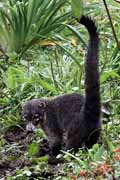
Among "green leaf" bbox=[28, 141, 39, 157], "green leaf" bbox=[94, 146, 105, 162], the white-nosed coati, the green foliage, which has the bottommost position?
"green leaf" bbox=[28, 141, 39, 157]

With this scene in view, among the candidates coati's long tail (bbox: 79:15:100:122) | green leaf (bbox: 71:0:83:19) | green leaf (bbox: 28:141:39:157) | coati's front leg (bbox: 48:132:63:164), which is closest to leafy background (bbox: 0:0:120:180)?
green leaf (bbox: 28:141:39:157)

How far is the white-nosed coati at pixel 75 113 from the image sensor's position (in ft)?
14.4

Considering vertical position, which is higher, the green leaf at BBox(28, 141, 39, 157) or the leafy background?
the leafy background

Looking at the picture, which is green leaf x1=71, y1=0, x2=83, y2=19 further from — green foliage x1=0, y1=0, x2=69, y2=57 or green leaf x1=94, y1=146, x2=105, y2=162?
green foliage x1=0, y1=0, x2=69, y2=57

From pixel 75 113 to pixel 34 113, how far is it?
0.37 meters

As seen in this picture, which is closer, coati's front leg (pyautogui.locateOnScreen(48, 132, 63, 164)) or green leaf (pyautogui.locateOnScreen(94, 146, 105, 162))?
green leaf (pyautogui.locateOnScreen(94, 146, 105, 162))

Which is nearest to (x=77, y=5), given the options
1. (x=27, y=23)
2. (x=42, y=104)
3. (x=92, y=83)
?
(x=92, y=83)

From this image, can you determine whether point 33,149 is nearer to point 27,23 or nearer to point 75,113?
point 75,113

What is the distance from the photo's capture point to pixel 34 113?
4730 mm

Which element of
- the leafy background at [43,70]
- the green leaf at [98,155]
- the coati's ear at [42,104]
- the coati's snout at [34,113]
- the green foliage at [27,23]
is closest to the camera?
the green leaf at [98,155]

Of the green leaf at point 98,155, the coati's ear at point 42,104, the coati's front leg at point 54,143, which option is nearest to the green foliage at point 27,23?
the coati's ear at point 42,104

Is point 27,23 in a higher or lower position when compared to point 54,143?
higher

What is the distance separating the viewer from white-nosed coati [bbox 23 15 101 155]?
4.39 meters

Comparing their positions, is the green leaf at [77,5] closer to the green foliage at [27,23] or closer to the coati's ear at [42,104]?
the coati's ear at [42,104]
